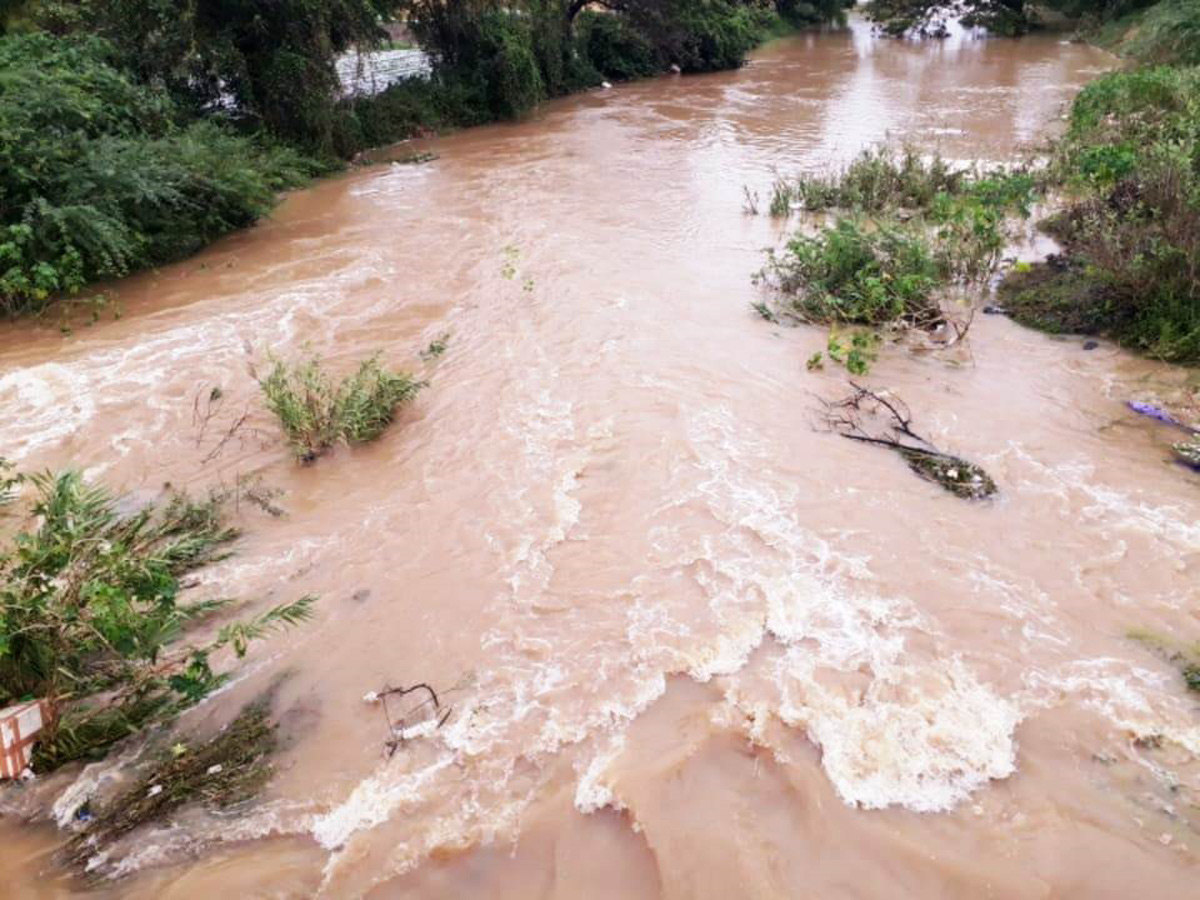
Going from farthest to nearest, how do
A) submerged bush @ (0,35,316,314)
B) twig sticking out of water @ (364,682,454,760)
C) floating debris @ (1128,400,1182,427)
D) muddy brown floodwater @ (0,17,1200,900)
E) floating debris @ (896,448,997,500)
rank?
submerged bush @ (0,35,316,314) → floating debris @ (1128,400,1182,427) → floating debris @ (896,448,997,500) → twig sticking out of water @ (364,682,454,760) → muddy brown floodwater @ (0,17,1200,900)

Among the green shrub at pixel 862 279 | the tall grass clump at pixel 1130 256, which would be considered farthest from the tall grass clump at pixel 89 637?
the tall grass clump at pixel 1130 256

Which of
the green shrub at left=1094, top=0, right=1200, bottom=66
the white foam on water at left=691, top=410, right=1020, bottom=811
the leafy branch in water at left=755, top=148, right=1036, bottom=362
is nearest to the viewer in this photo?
the white foam on water at left=691, top=410, right=1020, bottom=811

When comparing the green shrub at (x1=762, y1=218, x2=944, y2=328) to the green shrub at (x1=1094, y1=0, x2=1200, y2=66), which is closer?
the green shrub at (x1=762, y1=218, x2=944, y2=328)

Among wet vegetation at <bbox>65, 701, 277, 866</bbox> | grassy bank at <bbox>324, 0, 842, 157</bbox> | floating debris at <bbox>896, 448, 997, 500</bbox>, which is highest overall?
grassy bank at <bbox>324, 0, 842, 157</bbox>

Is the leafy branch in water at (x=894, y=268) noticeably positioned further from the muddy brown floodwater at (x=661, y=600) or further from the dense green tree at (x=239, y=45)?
the dense green tree at (x=239, y=45)

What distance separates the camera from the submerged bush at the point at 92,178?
7.86 m

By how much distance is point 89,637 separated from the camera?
3.23 meters

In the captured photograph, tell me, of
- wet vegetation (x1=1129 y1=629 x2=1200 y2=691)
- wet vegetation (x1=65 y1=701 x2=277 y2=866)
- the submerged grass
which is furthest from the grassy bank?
wet vegetation (x1=1129 y1=629 x2=1200 y2=691)

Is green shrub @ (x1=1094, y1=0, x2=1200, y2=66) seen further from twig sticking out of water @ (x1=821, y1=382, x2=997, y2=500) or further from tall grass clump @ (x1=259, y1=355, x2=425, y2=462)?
tall grass clump @ (x1=259, y1=355, x2=425, y2=462)

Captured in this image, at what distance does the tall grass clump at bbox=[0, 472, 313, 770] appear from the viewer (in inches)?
122

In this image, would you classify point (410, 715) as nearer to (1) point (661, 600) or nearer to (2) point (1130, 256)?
(1) point (661, 600)

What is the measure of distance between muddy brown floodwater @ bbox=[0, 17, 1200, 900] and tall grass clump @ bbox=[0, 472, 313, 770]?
21 cm

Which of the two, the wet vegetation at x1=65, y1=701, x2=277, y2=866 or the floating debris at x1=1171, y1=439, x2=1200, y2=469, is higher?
the wet vegetation at x1=65, y1=701, x2=277, y2=866

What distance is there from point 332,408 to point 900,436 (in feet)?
12.7
